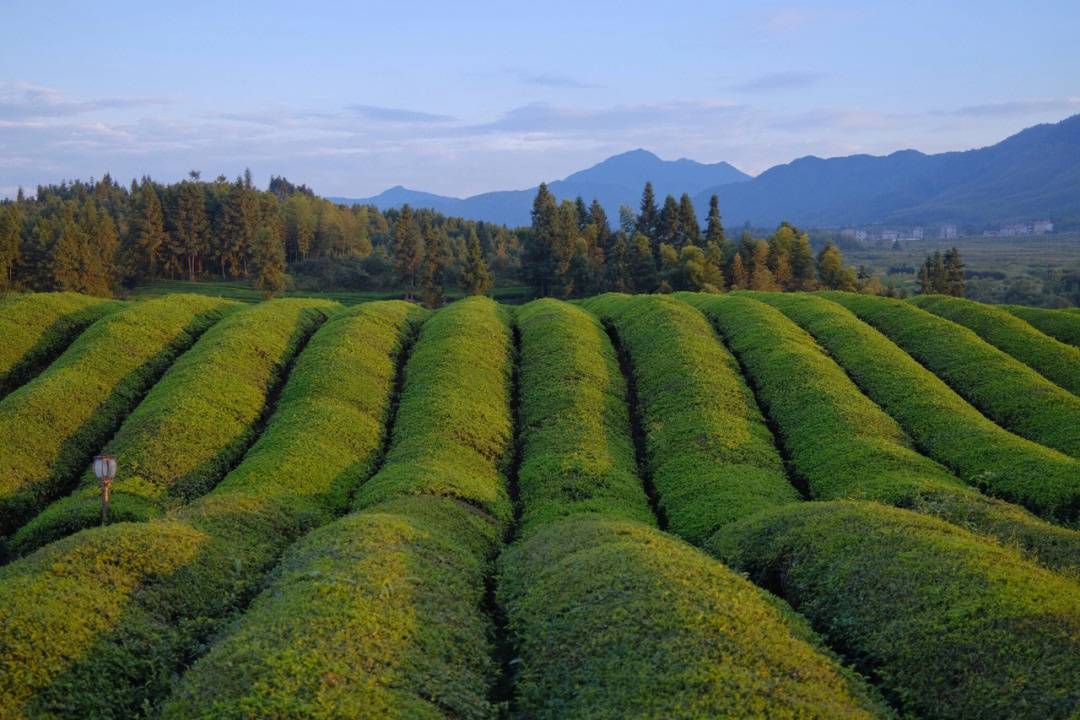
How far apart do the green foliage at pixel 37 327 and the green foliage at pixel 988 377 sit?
4345 cm

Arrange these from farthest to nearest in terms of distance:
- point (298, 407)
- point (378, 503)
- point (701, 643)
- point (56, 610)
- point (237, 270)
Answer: point (237, 270), point (298, 407), point (378, 503), point (56, 610), point (701, 643)

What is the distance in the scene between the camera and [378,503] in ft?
74.2

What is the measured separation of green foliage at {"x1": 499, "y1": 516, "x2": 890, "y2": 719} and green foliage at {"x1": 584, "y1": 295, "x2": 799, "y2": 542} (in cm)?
659

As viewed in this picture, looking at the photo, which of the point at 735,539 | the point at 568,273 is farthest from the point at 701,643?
the point at 568,273

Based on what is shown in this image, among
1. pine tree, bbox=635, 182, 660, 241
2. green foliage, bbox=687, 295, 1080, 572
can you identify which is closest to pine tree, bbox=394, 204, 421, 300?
pine tree, bbox=635, 182, 660, 241

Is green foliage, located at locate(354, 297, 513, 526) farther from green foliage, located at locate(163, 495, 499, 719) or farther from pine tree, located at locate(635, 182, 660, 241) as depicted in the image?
pine tree, located at locate(635, 182, 660, 241)

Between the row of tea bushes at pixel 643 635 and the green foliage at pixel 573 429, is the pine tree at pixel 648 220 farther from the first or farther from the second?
the row of tea bushes at pixel 643 635

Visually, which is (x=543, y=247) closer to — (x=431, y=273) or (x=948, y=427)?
→ (x=431, y=273)

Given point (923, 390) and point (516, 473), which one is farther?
point (923, 390)

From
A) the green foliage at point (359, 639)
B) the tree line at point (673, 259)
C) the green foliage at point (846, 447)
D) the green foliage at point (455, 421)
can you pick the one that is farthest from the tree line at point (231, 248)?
the green foliage at point (359, 639)

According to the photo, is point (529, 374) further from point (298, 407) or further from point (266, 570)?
point (266, 570)

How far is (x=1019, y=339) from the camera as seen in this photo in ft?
128

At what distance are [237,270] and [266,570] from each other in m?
102

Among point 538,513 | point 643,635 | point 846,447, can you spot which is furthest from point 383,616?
point 846,447
